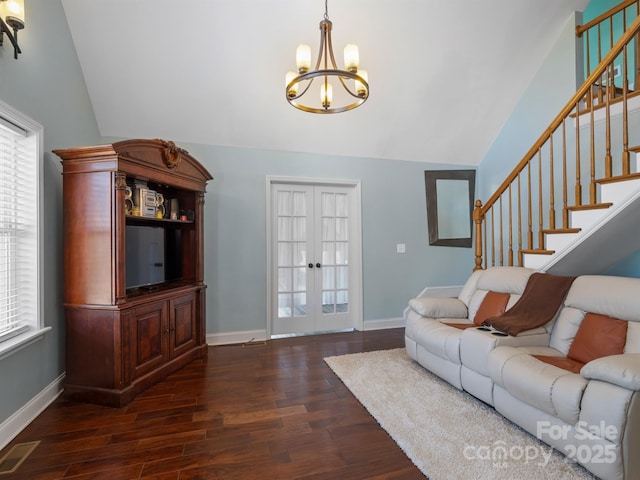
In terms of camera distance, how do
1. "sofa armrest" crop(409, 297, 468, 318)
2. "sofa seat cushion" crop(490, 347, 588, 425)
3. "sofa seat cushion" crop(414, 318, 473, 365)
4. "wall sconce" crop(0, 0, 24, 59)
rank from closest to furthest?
"sofa seat cushion" crop(490, 347, 588, 425)
"wall sconce" crop(0, 0, 24, 59)
"sofa seat cushion" crop(414, 318, 473, 365)
"sofa armrest" crop(409, 297, 468, 318)

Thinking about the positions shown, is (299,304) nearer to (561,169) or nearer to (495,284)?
(495,284)

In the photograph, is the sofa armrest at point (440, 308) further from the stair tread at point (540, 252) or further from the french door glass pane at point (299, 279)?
the french door glass pane at point (299, 279)

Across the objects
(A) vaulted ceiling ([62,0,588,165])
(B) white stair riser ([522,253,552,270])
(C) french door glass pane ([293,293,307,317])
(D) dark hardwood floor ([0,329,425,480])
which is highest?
(A) vaulted ceiling ([62,0,588,165])

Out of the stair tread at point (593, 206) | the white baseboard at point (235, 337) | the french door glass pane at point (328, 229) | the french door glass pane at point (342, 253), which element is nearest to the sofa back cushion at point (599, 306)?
the stair tread at point (593, 206)

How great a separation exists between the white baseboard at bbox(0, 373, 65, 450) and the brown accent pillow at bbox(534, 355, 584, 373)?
3.47 m

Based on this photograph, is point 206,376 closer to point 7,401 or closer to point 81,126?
point 7,401

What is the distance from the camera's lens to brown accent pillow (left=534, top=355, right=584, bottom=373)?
79.4 inches

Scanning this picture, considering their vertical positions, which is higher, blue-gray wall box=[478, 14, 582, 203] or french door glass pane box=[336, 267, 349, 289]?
blue-gray wall box=[478, 14, 582, 203]

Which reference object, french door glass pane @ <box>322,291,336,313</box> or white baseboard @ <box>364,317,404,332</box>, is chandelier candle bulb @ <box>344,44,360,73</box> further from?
white baseboard @ <box>364,317,404,332</box>

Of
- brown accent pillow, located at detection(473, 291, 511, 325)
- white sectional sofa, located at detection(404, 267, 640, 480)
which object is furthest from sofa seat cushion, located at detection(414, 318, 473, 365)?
brown accent pillow, located at detection(473, 291, 511, 325)

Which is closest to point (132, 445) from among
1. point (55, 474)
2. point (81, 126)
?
point (55, 474)

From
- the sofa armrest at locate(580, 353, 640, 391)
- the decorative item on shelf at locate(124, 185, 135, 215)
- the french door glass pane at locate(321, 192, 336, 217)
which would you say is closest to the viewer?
the sofa armrest at locate(580, 353, 640, 391)

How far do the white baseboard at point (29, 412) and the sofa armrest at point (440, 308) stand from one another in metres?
3.22

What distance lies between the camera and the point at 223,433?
6.97 ft
